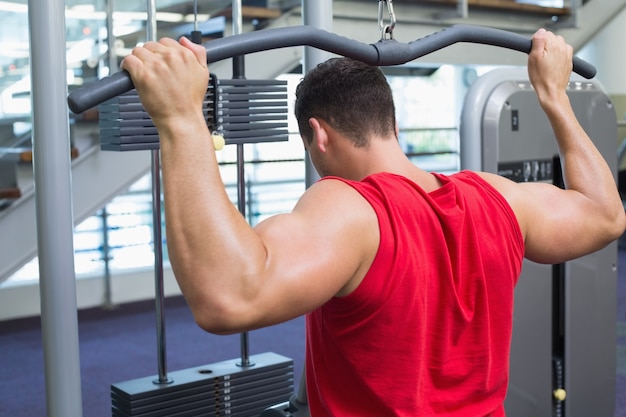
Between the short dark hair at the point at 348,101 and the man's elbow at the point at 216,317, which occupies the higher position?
the short dark hair at the point at 348,101

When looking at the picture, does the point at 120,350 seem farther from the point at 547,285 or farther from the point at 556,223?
the point at 556,223

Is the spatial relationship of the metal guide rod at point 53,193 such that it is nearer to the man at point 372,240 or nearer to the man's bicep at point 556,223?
the man at point 372,240

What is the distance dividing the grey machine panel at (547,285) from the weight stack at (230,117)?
626 millimetres

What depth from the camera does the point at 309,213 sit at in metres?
1.08

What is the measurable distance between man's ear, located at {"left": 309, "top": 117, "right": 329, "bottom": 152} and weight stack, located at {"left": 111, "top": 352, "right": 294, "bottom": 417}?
1137 mm

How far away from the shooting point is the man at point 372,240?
0.98 metres

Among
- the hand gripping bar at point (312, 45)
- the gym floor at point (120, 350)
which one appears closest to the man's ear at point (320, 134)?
the hand gripping bar at point (312, 45)

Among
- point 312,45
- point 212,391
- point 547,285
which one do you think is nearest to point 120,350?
point 212,391

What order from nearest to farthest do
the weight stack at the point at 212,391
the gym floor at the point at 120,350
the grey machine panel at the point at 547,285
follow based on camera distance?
the weight stack at the point at 212,391 < the grey machine panel at the point at 547,285 < the gym floor at the point at 120,350

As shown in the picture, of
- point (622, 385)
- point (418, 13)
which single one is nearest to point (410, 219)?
point (622, 385)

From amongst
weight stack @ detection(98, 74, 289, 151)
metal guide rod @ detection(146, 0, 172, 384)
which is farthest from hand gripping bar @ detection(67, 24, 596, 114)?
metal guide rod @ detection(146, 0, 172, 384)

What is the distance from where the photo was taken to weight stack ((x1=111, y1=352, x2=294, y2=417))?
86.6 inches

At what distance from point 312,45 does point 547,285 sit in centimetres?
182

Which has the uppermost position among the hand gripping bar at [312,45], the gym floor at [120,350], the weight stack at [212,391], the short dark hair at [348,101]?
the hand gripping bar at [312,45]
